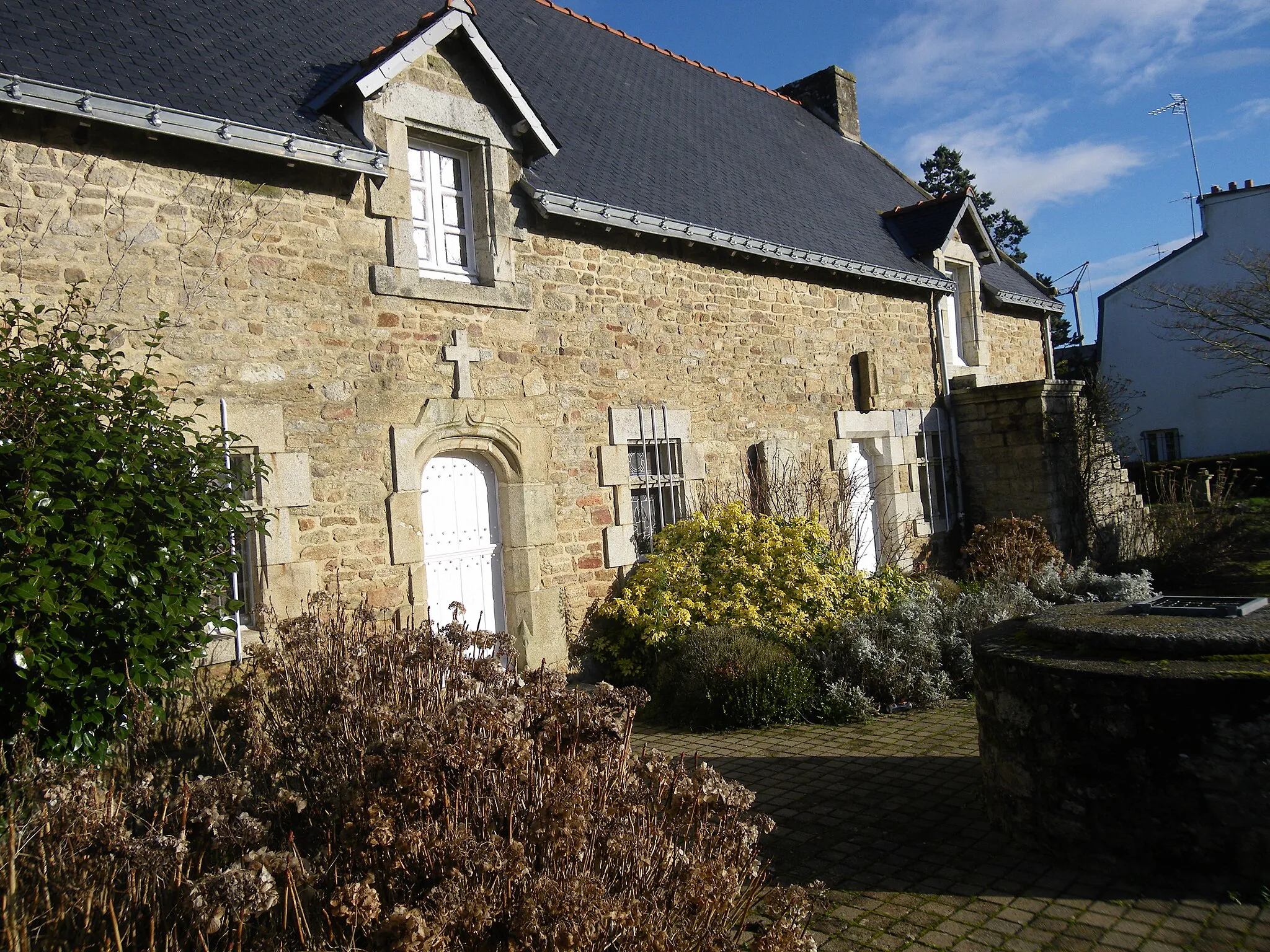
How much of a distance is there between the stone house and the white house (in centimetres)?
1531

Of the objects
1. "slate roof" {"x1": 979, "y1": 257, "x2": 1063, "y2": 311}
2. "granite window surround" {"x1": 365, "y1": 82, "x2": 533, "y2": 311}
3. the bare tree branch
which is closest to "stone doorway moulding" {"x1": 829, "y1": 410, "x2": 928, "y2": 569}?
"slate roof" {"x1": 979, "y1": 257, "x2": 1063, "y2": 311}

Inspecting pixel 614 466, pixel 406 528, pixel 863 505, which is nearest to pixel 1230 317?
pixel 863 505

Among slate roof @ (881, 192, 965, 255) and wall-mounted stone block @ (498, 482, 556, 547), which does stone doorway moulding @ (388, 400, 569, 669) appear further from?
slate roof @ (881, 192, 965, 255)

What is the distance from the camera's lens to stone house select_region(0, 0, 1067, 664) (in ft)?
19.4

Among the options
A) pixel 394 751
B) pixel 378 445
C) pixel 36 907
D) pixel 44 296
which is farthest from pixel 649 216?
pixel 36 907

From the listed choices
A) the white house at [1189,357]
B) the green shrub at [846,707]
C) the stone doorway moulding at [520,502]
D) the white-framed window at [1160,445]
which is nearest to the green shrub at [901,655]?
the green shrub at [846,707]

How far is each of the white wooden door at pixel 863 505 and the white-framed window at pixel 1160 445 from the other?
16.6m

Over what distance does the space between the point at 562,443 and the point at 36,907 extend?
567 cm

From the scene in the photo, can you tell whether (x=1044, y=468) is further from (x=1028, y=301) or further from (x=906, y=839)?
(x=906, y=839)

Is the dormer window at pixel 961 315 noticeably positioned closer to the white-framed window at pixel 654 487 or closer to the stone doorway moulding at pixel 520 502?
the white-framed window at pixel 654 487

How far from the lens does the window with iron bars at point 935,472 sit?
466 inches

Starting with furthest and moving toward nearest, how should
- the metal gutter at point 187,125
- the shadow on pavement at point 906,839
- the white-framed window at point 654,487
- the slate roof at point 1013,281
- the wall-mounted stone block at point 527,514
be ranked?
the slate roof at point 1013,281
the white-framed window at point 654,487
the wall-mounted stone block at point 527,514
the metal gutter at point 187,125
the shadow on pavement at point 906,839

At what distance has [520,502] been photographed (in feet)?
25.1

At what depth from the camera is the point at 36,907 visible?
8.68ft
